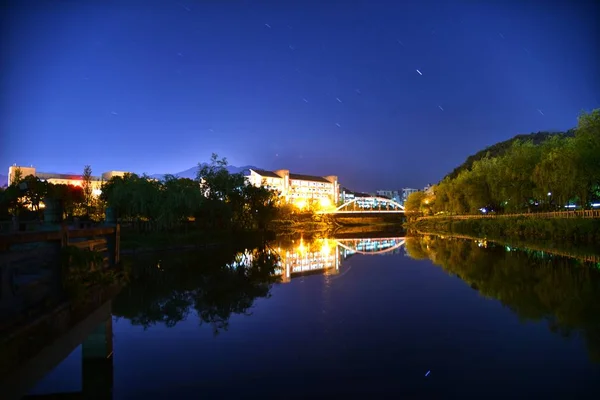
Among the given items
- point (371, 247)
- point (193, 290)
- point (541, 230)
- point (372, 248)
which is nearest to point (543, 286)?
point (193, 290)

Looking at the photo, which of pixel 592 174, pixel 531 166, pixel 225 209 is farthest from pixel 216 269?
pixel 531 166

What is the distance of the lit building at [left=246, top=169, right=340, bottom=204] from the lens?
13850cm

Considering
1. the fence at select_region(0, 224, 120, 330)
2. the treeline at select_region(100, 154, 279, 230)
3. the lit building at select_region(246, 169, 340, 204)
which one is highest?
the lit building at select_region(246, 169, 340, 204)

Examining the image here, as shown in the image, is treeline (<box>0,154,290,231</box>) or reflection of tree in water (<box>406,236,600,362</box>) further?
treeline (<box>0,154,290,231</box>)

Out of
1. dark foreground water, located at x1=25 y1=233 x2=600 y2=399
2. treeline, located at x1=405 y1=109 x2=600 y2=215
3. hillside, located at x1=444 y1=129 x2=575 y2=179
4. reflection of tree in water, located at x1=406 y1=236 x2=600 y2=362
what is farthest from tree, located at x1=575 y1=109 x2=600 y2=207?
hillside, located at x1=444 y1=129 x2=575 y2=179

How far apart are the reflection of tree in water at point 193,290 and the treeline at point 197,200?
6.40 metres

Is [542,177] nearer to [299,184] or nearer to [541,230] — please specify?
[541,230]

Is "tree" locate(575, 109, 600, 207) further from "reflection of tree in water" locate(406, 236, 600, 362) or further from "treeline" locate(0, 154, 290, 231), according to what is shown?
"treeline" locate(0, 154, 290, 231)

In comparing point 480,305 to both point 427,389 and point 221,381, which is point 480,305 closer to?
point 427,389

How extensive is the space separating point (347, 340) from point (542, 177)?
36.2 meters

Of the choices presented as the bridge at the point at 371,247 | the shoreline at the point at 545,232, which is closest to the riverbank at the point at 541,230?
the shoreline at the point at 545,232

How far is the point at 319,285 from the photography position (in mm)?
17109

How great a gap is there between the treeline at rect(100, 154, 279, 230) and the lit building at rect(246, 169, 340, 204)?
73.7 metres

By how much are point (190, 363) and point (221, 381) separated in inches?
45.7
